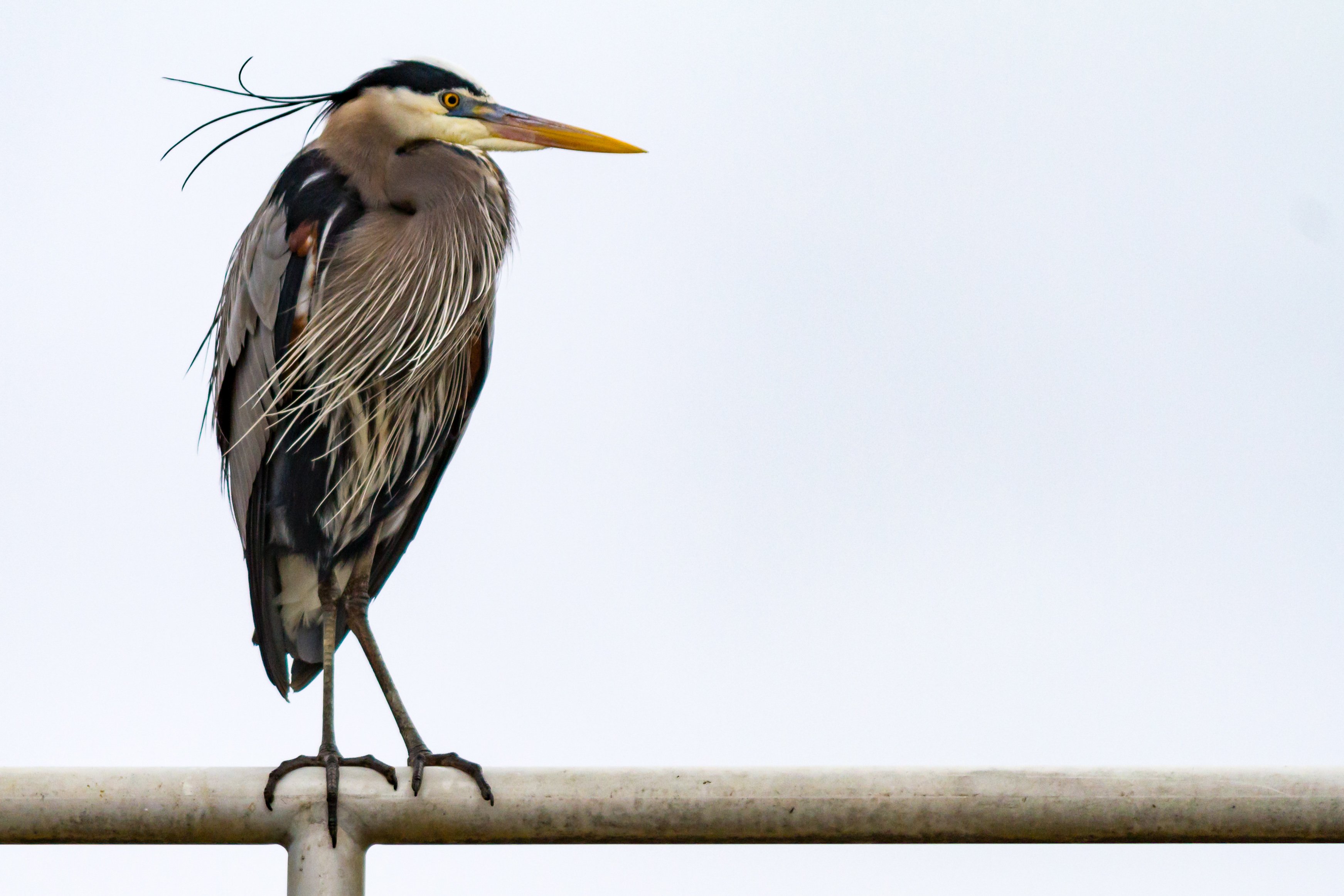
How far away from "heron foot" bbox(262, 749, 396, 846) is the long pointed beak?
1.33 meters

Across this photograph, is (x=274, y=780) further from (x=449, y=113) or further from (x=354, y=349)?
(x=449, y=113)

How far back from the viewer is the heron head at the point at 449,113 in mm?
2783

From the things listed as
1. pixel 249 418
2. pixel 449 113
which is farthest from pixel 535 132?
pixel 249 418

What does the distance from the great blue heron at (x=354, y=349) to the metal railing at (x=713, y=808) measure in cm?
85

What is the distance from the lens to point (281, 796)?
1.58 metres

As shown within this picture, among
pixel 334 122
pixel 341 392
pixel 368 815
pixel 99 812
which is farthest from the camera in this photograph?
pixel 334 122

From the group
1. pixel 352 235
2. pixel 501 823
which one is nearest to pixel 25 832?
pixel 501 823

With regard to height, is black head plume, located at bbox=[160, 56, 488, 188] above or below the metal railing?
above

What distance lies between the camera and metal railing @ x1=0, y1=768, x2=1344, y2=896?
1509 millimetres

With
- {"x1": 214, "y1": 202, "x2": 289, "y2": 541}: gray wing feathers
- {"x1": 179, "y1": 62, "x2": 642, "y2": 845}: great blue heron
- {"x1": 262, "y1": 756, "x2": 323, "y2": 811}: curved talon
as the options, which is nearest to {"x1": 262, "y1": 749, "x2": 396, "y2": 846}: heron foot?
{"x1": 262, "y1": 756, "x2": 323, "y2": 811}: curved talon

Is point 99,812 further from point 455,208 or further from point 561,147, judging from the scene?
point 561,147

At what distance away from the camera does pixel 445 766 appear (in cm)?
189

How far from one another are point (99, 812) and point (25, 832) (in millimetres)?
88

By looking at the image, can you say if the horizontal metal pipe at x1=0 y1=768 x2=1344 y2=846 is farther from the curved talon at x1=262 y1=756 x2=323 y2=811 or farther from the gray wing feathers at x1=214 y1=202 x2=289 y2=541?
the gray wing feathers at x1=214 y1=202 x2=289 y2=541
